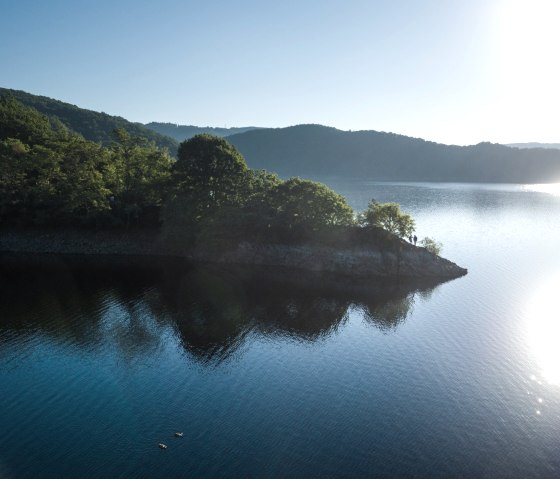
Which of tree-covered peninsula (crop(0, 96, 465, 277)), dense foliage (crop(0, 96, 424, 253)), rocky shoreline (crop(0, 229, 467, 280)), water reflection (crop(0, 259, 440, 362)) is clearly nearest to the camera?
water reflection (crop(0, 259, 440, 362))

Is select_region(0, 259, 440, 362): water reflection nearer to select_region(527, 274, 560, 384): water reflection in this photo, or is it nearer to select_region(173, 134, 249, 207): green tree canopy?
select_region(527, 274, 560, 384): water reflection

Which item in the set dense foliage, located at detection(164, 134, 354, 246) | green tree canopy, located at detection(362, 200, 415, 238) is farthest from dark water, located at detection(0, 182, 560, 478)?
dense foliage, located at detection(164, 134, 354, 246)

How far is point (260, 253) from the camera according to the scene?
7956 cm

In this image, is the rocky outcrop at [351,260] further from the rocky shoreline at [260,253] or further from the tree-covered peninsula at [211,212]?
the tree-covered peninsula at [211,212]

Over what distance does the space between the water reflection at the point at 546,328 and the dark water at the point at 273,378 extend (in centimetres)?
28

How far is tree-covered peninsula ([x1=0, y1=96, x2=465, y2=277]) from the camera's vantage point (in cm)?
7688

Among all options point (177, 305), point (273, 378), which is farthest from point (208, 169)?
point (273, 378)

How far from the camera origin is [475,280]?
70750 mm

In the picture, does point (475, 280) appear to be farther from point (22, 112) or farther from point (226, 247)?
point (22, 112)

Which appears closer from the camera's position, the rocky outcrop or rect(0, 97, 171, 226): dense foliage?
the rocky outcrop

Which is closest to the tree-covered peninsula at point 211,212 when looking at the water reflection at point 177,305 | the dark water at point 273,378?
the water reflection at point 177,305

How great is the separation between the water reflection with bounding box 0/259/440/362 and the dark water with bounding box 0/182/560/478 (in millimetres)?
349

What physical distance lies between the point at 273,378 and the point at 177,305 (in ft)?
75.0

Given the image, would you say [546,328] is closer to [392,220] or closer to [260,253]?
[392,220]
